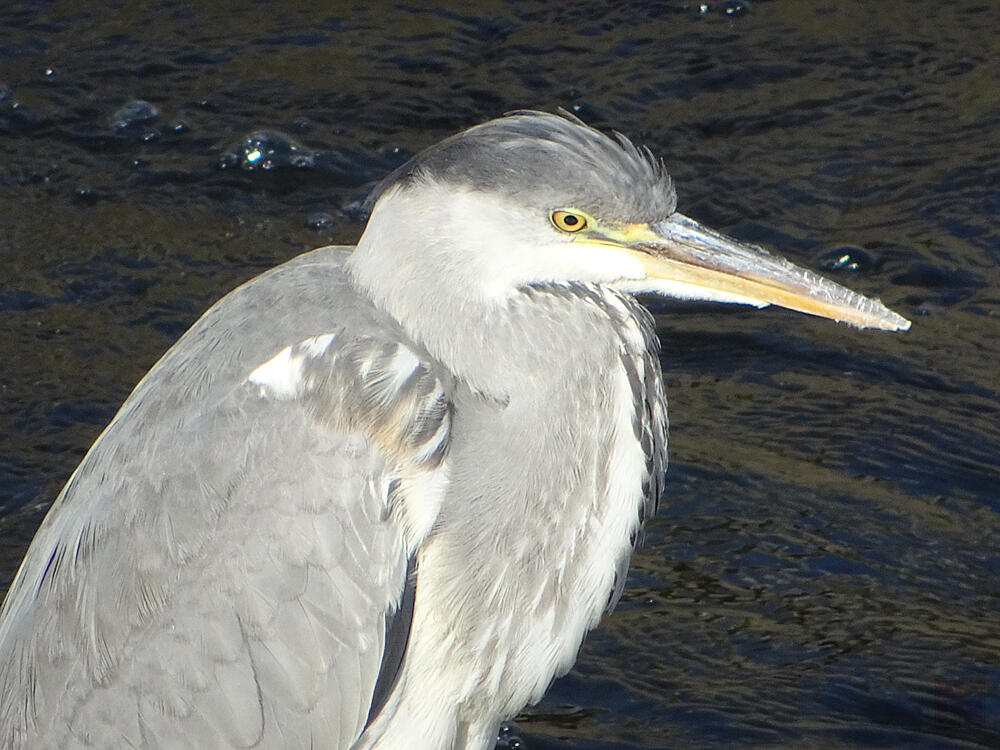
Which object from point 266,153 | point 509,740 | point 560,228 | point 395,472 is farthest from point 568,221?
point 266,153

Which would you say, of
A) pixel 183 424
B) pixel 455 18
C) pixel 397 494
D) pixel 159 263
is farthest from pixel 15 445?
pixel 455 18

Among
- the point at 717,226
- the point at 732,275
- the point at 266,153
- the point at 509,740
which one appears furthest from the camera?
the point at 266,153

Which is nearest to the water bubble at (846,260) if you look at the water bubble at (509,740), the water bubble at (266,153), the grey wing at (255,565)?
the water bubble at (266,153)

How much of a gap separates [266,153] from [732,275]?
2.91m

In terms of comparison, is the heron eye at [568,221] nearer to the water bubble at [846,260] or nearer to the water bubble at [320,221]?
the water bubble at [846,260]

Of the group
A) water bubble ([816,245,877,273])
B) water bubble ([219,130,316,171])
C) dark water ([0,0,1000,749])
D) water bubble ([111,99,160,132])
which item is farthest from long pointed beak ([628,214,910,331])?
water bubble ([111,99,160,132])

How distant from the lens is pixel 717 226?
205 inches

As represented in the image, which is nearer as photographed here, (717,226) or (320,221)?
(717,226)

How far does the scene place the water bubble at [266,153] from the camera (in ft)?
18.2

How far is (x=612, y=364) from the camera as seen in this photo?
9.91ft

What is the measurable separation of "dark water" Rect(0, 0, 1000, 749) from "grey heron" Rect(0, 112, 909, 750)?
84 cm

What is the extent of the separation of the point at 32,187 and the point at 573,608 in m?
3.06

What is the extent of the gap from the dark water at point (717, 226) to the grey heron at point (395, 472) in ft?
2.75

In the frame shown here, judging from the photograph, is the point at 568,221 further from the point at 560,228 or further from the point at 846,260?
the point at 846,260
